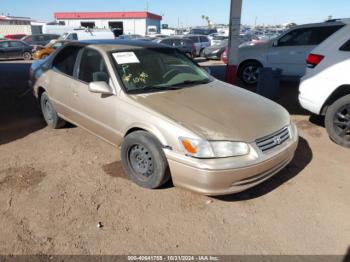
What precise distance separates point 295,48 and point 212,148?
6.53 metres

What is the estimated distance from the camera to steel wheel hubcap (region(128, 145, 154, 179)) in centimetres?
334

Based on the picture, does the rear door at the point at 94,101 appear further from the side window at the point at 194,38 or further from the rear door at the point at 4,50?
the rear door at the point at 4,50

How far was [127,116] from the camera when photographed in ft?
11.4

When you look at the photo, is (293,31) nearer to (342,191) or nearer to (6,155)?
(342,191)

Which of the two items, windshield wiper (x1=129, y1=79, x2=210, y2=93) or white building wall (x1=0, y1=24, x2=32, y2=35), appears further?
white building wall (x1=0, y1=24, x2=32, y2=35)

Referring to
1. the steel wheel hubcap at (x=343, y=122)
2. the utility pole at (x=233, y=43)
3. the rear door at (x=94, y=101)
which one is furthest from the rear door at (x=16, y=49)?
the steel wheel hubcap at (x=343, y=122)

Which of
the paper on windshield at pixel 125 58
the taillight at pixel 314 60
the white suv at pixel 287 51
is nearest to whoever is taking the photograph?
the paper on windshield at pixel 125 58

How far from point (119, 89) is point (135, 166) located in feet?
3.02

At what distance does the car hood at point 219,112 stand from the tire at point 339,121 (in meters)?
1.36

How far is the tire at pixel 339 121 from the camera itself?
14.7 ft

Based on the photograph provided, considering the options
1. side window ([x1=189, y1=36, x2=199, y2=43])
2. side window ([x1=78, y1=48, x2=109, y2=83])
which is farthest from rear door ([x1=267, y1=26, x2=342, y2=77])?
side window ([x1=189, y1=36, x2=199, y2=43])

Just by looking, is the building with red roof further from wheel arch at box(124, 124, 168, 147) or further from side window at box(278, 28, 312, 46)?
wheel arch at box(124, 124, 168, 147)

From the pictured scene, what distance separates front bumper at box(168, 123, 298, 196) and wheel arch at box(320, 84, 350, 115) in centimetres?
203

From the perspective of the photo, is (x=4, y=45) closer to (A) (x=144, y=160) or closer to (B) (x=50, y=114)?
(B) (x=50, y=114)
